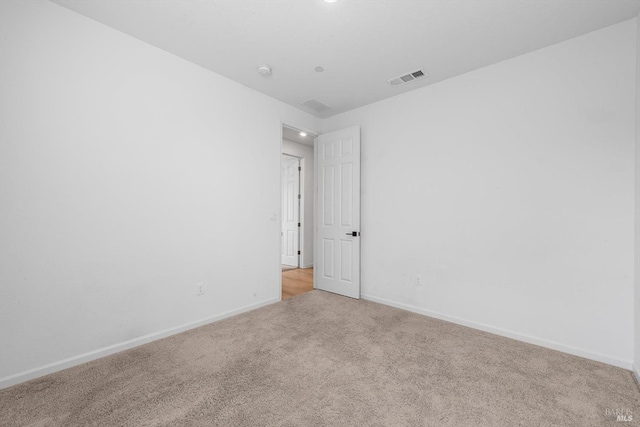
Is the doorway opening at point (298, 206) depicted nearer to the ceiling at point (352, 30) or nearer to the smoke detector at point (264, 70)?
the smoke detector at point (264, 70)

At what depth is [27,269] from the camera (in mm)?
1923

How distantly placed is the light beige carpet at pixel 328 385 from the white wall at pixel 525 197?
1.31ft

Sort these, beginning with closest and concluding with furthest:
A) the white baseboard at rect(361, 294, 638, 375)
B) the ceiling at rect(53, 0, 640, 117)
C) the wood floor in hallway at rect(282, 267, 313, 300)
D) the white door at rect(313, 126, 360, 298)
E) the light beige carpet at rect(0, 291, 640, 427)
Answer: the light beige carpet at rect(0, 291, 640, 427) → the ceiling at rect(53, 0, 640, 117) → the white baseboard at rect(361, 294, 638, 375) → the white door at rect(313, 126, 360, 298) → the wood floor in hallway at rect(282, 267, 313, 300)

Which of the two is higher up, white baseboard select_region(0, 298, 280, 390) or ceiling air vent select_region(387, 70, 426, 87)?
ceiling air vent select_region(387, 70, 426, 87)

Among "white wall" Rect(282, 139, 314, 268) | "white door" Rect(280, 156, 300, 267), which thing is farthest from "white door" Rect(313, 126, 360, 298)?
"white door" Rect(280, 156, 300, 267)

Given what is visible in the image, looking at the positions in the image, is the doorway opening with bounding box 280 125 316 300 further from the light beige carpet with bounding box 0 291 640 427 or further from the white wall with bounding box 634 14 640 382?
the white wall with bounding box 634 14 640 382

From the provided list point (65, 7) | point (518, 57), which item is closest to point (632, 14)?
point (518, 57)

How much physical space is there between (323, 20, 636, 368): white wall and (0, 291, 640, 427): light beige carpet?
0.40m

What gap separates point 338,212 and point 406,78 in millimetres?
1978

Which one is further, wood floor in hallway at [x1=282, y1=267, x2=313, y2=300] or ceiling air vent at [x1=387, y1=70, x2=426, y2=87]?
wood floor in hallway at [x1=282, y1=267, x2=313, y2=300]

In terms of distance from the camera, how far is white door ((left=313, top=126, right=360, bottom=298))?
3.86 metres

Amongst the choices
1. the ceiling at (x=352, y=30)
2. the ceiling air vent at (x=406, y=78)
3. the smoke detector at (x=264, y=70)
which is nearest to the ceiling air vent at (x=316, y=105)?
the ceiling at (x=352, y=30)

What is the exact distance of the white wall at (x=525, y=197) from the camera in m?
2.21

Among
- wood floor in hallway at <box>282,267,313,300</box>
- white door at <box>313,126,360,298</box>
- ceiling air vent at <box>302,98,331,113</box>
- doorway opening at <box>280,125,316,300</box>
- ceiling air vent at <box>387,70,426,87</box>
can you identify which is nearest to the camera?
ceiling air vent at <box>387,70,426,87</box>
